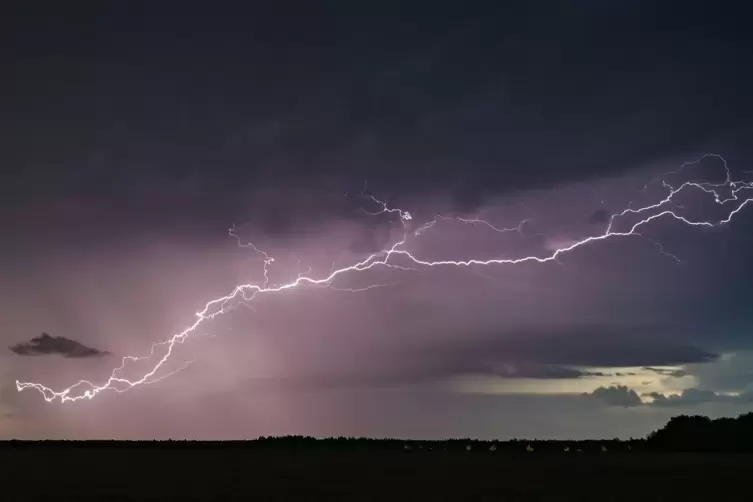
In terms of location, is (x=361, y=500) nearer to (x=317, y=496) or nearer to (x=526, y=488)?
(x=317, y=496)

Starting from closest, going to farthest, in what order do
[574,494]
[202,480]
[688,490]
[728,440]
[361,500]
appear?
[361,500] < [574,494] < [688,490] < [202,480] < [728,440]

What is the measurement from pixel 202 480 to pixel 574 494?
38.1 ft

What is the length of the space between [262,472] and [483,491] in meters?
10.2

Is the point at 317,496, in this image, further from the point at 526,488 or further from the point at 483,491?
the point at 526,488

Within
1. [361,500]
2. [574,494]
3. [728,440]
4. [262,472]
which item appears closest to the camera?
[361,500]

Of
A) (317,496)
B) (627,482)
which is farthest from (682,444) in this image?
(317,496)

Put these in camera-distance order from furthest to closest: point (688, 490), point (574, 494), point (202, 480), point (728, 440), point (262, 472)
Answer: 1. point (728, 440)
2. point (262, 472)
3. point (202, 480)
4. point (688, 490)
5. point (574, 494)

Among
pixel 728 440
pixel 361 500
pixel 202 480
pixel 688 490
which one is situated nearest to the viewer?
pixel 361 500

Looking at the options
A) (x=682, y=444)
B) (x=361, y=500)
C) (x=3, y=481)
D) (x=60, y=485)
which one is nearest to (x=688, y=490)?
(x=361, y=500)

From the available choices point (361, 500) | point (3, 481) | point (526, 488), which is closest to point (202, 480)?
point (3, 481)

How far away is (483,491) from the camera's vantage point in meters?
23.6

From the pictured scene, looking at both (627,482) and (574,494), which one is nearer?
(574,494)

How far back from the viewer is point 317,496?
71.1ft

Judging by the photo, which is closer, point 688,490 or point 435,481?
point 688,490
